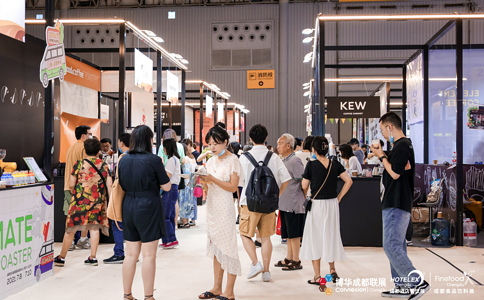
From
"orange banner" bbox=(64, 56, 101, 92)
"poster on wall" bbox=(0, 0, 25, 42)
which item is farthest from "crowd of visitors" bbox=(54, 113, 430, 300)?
"orange banner" bbox=(64, 56, 101, 92)

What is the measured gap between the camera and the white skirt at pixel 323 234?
12.5 feet

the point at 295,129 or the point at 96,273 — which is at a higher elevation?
the point at 295,129

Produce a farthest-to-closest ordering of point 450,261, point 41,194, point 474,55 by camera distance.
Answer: point 474,55
point 450,261
point 41,194

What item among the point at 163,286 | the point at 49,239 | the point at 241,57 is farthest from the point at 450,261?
the point at 241,57

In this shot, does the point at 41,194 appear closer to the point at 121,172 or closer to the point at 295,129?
the point at 121,172

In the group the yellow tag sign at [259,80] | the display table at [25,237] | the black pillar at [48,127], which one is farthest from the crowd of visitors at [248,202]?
the yellow tag sign at [259,80]

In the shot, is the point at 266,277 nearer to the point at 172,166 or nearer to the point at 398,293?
the point at 398,293

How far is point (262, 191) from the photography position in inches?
146

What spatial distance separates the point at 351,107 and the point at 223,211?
512cm

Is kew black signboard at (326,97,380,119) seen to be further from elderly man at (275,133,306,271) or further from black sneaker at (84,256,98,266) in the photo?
black sneaker at (84,256,98,266)

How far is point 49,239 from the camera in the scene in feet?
13.1

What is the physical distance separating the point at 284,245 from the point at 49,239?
3.13m

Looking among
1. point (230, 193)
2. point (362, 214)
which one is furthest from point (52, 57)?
point (362, 214)

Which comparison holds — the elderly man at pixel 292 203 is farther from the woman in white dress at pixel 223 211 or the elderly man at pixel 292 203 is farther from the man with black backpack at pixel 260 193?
the woman in white dress at pixel 223 211
